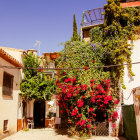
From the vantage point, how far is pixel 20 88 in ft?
45.9

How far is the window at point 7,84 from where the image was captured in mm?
10953

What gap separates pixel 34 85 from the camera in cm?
1432

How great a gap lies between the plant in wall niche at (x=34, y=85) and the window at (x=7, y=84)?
186 cm

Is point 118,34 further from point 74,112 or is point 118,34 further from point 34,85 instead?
point 34,85

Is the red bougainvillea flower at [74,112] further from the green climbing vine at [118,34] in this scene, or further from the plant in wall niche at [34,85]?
the plant in wall niche at [34,85]

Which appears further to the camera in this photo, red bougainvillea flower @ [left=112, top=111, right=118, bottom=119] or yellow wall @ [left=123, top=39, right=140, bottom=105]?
yellow wall @ [left=123, top=39, right=140, bottom=105]

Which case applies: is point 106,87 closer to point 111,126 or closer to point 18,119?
point 111,126

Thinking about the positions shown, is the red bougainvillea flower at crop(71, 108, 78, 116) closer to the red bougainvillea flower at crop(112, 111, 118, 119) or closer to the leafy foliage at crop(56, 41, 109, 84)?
the leafy foliage at crop(56, 41, 109, 84)

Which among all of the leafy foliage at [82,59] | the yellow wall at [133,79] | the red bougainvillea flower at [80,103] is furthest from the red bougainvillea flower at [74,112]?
the yellow wall at [133,79]

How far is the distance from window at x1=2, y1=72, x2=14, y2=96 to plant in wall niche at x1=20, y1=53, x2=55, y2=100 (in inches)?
73.1

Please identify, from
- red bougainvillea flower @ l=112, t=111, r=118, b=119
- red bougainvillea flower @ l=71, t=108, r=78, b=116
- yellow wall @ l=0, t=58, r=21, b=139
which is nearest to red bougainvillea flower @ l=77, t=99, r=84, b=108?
red bougainvillea flower @ l=71, t=108, r=78, b=116

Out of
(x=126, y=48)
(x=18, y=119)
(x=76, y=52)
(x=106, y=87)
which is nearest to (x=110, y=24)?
(x=126, y=48)

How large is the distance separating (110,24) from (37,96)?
27.6ft

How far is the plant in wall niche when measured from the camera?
14016mm
